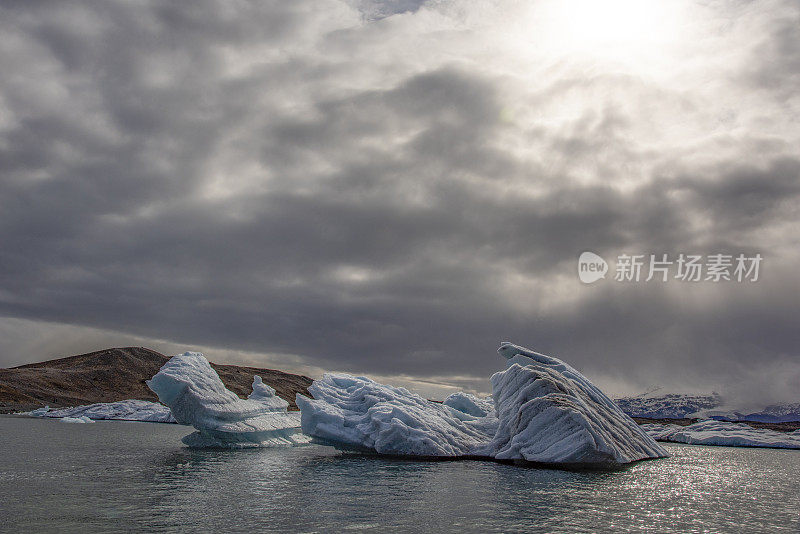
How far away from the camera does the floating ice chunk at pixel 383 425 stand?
23.9 m

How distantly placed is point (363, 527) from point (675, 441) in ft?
190

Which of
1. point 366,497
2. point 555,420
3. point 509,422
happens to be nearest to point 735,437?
point 509,422

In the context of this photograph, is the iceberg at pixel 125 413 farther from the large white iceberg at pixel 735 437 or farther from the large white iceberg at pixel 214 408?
the large white iceberg at pixel 735 437

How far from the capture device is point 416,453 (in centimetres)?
2411

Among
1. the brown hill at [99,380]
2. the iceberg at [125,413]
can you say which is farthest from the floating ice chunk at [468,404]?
the brown hill at [99,380]

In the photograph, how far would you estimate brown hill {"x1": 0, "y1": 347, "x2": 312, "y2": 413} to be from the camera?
115750 millimetres

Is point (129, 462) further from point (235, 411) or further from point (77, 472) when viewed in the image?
point (235, 411)

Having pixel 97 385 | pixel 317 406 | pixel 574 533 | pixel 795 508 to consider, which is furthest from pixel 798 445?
pixel 97 385

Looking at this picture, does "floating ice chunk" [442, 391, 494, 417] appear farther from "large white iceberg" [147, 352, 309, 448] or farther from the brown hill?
the brown hill

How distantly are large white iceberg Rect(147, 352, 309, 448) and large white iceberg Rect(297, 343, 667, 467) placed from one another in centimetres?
420

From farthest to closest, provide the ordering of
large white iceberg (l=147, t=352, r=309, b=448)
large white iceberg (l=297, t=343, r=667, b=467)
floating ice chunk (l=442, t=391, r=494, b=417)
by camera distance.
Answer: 1. floating ice chunk (l=442, t=391, r=494, b=417)
2. large white iceberg (l=147, t=352, r=309, b=448)
3. large white iceberg (l=297, t=343, r=667, b=467)

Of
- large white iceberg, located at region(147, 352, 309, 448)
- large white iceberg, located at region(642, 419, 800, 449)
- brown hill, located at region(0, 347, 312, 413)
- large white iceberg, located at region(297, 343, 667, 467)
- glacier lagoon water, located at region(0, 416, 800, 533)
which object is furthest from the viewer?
brown hill, located at region(0, 347, 312, 413)

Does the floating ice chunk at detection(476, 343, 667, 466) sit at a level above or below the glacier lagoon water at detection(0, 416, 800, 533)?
above

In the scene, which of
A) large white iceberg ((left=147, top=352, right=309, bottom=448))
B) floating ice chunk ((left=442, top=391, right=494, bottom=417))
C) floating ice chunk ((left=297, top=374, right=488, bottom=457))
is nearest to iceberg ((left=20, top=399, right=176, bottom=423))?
large white iceberg ((left=147, top=352, right=309, bottom=448))
